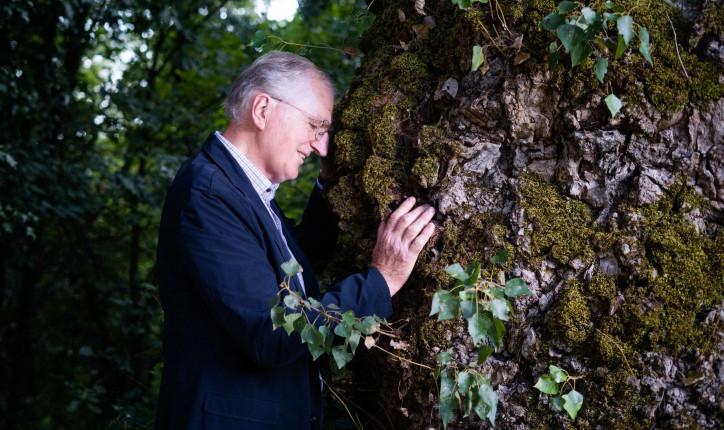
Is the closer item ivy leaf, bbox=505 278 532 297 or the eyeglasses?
ivy leaf, bbox=505 278 532 297

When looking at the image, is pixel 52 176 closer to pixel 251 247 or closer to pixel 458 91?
pixel 251 247

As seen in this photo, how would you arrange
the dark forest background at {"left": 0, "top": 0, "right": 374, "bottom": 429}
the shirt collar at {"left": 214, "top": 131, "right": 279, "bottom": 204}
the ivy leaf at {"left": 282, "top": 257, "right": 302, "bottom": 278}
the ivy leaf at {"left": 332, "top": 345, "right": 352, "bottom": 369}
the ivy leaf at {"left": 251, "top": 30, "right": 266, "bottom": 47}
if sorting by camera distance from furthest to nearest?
1. the dark forest background at {"left": 0, "top": 0, "right": 374, "bottom": 429}
2. the ivy leaf at {"left": 251, "top": 30, "right": 266, "bottom": 47}
3. the shirt collar at {"left": 214, "top": 131, "right": 279, "bottom": 204}
4. the ivy leaf at {"left": 332, "top": 345, "right": 352, "bottom": 369}
5. the ivy leaf at {"left": 282, "top": 257, "right": 302, "bottom": 278}

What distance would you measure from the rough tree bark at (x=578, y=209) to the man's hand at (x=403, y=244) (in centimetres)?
5

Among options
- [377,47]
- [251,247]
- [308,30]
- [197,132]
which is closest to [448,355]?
[251,247]

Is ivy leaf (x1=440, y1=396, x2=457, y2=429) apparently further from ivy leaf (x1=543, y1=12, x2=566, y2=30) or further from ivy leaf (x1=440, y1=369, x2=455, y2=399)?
ivy leaf (x1=543, y1=12, x2=566, y2=30)

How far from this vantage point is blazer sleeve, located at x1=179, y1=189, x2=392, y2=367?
74.7 inches

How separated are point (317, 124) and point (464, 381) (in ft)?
3.62

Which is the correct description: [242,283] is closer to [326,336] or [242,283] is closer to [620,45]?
[326,336]

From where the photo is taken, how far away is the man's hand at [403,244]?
208 centimetres

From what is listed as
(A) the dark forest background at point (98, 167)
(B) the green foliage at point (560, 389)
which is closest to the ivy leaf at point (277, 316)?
(B) the green foliage at point (560, 389)

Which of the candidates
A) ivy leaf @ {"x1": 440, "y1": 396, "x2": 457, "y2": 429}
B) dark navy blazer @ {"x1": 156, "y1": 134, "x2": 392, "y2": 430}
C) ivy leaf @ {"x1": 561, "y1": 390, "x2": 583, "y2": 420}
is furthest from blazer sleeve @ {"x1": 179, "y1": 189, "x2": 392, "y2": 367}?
ivy leaf @ {"x1": 561, "y1": 390, "x2": 583, "y2": 420}

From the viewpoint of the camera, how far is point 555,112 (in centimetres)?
201

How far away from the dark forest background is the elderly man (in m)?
1.61

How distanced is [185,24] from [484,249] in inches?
179
